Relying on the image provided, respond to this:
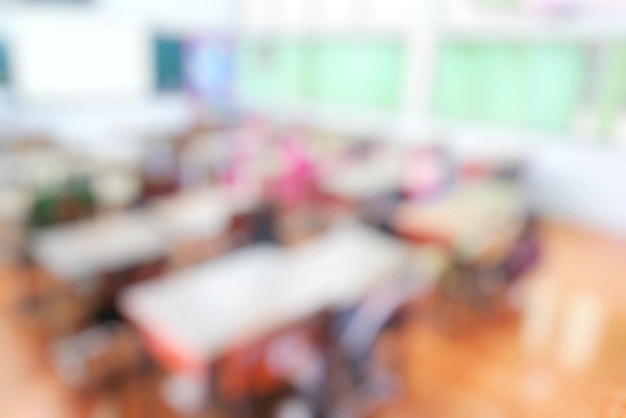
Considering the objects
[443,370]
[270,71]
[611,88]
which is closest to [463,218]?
[443,370]

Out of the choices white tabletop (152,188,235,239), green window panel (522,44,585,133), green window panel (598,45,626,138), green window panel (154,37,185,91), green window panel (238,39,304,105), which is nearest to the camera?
white tabletop (152,188,235,239)

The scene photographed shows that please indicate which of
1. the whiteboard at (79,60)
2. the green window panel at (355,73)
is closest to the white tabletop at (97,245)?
the green window panel at (355,73)

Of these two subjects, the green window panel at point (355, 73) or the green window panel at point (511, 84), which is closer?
the green window panel at point (511, 84)

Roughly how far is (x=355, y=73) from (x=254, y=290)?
203 inches

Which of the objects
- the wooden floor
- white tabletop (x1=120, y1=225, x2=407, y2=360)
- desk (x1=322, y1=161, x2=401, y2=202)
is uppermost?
desk (x1=322, y1=161, x2=401, y2=202)

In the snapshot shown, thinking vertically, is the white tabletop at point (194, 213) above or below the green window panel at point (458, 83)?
below

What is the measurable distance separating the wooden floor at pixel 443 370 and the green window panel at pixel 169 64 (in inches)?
194

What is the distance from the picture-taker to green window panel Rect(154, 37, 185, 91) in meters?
7.59

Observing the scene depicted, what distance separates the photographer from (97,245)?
2.44m

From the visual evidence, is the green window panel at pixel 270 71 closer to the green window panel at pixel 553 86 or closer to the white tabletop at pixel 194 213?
the green window panel at pixel 553 86

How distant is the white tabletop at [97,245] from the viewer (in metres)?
2.27

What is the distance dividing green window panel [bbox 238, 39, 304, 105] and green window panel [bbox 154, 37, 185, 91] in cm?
97

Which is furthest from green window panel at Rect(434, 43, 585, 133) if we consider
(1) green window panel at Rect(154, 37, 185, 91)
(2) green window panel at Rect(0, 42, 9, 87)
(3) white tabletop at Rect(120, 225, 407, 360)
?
(2) green window panel at Rect(0, 42, 9, 87)

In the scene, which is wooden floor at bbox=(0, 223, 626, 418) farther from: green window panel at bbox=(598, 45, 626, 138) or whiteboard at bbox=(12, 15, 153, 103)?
whiteboard at bbox=(12, 15, 153, 103)
